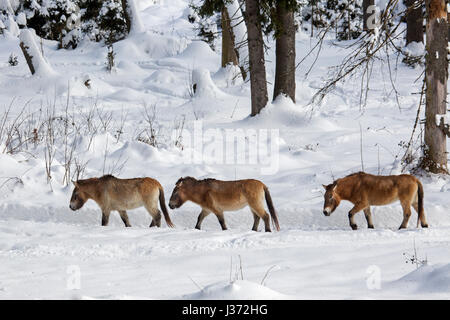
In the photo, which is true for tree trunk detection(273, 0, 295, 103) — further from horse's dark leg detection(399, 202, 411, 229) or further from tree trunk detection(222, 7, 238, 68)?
horse's dark leg detection(399, 202, 411, 229)

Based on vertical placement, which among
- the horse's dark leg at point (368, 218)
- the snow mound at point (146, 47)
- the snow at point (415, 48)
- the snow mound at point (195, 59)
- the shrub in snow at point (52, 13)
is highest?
the shrub in snow at point (52, 13)

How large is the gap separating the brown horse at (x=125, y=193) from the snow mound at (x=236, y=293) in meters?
4.11

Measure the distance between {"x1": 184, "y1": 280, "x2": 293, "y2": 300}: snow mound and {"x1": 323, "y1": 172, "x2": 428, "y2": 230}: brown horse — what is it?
3.74 metres

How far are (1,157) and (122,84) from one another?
11643 millimetres

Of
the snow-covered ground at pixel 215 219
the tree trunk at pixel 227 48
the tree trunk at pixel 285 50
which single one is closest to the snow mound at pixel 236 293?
the snow-covered ground at pixel 215 219

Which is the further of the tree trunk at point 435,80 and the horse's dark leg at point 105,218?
the tree trunk at point 435,80

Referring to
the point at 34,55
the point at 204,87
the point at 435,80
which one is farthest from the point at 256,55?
the point at 34,55

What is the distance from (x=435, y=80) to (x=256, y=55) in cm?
600

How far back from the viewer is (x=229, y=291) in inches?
154

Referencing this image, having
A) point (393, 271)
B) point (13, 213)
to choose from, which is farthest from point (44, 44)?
point (393, 271)

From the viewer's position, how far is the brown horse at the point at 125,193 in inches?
317


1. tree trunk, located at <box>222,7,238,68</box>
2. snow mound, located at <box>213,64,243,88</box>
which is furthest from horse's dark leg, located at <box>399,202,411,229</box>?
tree trunk, located at <box>222,7,238,68</box>

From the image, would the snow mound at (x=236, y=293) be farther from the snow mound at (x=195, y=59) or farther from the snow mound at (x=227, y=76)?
the snow mound at (x=195, y=59)

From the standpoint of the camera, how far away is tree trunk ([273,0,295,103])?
14797mm
